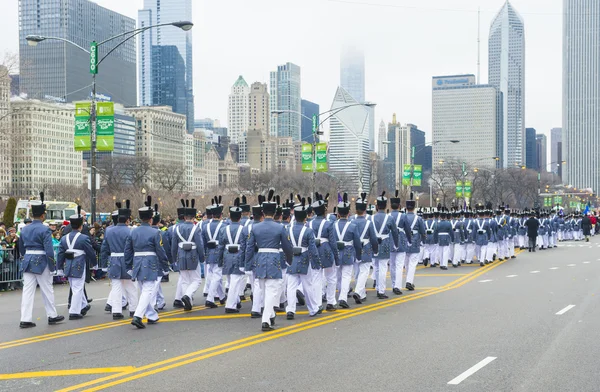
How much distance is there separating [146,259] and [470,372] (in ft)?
20.1

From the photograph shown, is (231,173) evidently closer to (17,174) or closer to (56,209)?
(17,174)

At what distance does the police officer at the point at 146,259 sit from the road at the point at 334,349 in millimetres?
483

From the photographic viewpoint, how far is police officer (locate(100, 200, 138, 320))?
1277 centimetres

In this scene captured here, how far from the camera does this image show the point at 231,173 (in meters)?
197

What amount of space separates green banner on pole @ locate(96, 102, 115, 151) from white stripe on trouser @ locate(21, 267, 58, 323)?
35.4 ft

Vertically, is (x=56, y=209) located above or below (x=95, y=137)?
below

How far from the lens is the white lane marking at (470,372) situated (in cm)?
783

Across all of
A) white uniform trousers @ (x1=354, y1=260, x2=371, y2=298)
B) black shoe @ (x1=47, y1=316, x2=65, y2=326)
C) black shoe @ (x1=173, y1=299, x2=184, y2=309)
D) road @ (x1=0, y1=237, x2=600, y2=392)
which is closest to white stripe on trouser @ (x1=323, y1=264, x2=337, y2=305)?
road @ (x1=0, y1=237, x2=600, y2=392)

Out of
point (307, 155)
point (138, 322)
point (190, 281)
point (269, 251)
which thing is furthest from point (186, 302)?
point (307, 155)

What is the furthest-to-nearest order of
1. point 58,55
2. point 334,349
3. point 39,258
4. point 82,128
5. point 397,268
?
point 58,55 < point 82,128 < point 397,268 < point 39,258 < point 334,349

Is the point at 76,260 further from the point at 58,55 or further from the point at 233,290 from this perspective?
the point at 58,55

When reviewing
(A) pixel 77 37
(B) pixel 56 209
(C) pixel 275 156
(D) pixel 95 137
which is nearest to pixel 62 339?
(D) pixel 95 137

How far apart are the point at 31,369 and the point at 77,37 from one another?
20252 cm

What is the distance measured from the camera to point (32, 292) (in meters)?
12.1
